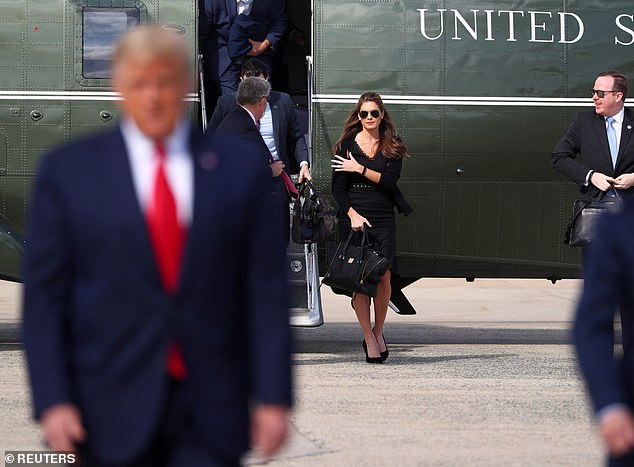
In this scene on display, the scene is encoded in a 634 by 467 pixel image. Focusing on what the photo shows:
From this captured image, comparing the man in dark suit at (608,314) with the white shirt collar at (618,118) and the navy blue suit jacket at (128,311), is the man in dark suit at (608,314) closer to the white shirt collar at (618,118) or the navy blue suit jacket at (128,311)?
the navy blue suit jacket at (128,311)

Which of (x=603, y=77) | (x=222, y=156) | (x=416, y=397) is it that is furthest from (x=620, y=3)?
(x=222, y=156)

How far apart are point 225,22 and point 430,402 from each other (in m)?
4.36

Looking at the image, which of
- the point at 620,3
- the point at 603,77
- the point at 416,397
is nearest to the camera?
the point at 416,397

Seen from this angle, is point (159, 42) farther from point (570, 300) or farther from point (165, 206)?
point (570, 300)

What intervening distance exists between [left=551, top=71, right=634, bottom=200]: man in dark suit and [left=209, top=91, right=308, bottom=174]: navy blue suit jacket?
201 centimetres

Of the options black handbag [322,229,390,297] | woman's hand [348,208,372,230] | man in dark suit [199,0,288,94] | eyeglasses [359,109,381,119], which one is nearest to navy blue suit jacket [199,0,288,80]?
man in dark suit [199,0,288,94]

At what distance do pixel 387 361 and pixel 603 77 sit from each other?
2.68m

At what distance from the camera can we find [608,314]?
3.43 meters

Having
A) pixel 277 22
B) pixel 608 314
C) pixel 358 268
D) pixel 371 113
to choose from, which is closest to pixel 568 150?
pixel 371 113

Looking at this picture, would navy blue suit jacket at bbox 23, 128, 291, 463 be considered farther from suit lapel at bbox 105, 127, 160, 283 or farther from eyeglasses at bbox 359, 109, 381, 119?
Result: eyeglasses at bbox 359, 109, 381, 119

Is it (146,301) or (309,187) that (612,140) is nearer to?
(309,187)

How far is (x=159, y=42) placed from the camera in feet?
10.5

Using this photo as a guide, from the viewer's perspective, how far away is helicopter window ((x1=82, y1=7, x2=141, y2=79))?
10.7 m

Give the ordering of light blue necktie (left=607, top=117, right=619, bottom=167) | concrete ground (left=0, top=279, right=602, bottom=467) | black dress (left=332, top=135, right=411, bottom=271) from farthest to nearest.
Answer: black dress (left=332, top=135, right=411, bottom=271) < light blue necktie (left=607, top=117, right=619, bottom=167) < concrete ground (left=0, top=279, right=602, bottom=467)
